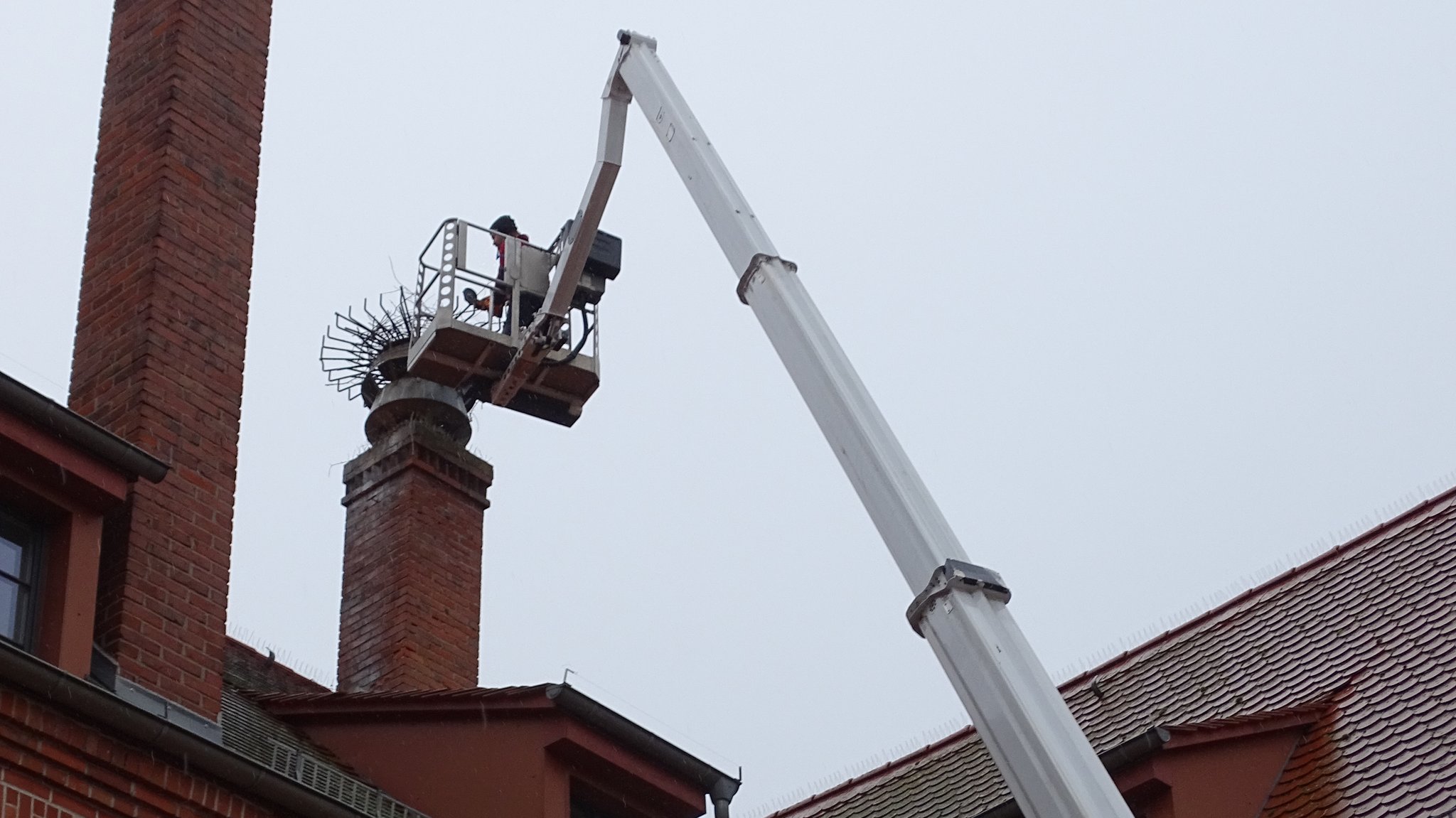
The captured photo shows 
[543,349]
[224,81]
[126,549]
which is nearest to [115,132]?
[224,81]

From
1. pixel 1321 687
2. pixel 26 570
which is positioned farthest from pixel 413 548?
pixel 1321 687

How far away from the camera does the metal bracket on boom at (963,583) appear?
9.24 meters

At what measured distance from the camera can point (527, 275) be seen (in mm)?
17016

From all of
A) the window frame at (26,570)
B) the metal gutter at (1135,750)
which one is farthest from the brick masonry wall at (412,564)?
the window frame at (26,570)

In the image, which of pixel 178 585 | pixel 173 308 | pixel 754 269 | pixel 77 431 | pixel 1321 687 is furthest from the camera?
pixel 1321 687

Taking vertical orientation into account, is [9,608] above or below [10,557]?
below

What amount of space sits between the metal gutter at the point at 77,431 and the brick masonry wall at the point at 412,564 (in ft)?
16.2

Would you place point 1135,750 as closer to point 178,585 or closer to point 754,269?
point 754,269

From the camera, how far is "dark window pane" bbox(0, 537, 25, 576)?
10495mm

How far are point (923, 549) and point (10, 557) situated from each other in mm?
4337

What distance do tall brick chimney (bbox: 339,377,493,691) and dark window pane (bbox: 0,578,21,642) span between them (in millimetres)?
5169

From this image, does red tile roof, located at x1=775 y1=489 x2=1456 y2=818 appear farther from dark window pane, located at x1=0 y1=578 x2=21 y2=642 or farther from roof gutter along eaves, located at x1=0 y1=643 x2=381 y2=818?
dark window pane, located at x1=0 y1=578 x2=21 y2=642

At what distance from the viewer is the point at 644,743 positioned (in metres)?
12.5

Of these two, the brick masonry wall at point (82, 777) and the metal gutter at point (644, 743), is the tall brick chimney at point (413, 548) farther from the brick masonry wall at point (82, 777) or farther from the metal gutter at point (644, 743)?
the brick masonry wall at point (82, 777)
